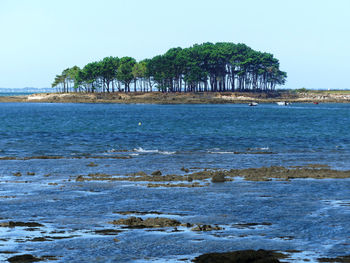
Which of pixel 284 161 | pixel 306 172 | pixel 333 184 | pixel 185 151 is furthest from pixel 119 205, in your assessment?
pixel 185 151

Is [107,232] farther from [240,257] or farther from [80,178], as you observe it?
[80,178]

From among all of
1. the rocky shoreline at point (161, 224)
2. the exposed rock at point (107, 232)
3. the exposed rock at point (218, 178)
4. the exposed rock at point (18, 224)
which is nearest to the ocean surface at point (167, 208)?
the rocky shoreline at point (161, 224)

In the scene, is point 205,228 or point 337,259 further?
point 205,228

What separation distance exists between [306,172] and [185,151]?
19062mm

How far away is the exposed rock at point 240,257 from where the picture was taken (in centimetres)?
1467

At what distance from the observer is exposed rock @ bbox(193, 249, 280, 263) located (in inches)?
578

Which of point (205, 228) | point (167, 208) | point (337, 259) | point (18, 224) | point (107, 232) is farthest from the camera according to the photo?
point (167, 208)

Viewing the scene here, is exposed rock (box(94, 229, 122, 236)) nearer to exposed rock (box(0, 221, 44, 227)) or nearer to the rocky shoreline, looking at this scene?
the rocky shoreline

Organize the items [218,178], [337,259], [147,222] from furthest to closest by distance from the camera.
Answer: [218,178] < [147,222] < [337,259]

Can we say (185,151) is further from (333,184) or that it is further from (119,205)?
(119,205)

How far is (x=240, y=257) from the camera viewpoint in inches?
584

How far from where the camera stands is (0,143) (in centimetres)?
6112

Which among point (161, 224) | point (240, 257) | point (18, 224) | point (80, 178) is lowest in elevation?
point (80, 178)

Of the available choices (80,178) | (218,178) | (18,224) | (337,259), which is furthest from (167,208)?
(80,178)
